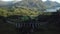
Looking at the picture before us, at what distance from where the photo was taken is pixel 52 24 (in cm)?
283

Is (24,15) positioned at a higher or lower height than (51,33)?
higher

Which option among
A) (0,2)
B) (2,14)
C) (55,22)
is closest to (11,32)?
(2,14)

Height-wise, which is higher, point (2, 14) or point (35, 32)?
point (2, 14)

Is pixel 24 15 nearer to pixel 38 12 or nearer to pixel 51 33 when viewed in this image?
pixel 38 12

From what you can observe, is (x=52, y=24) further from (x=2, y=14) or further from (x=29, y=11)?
(x=2, y=14)

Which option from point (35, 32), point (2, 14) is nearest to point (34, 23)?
point (35, 32)

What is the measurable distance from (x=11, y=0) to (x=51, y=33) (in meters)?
0.78

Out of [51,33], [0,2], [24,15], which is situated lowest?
[51,33]

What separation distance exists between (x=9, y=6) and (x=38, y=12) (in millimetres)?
441

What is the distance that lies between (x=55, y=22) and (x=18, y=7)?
1.96 feet

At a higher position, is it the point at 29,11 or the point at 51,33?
the point at 29,11

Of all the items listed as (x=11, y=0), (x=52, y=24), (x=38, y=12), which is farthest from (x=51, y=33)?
(x=11, y=0)

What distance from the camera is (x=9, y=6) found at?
2.82 meters

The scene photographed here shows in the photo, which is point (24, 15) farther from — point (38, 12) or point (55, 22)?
point (55, 22)
